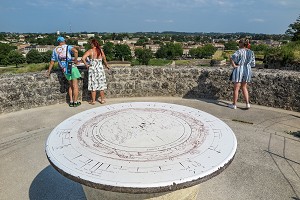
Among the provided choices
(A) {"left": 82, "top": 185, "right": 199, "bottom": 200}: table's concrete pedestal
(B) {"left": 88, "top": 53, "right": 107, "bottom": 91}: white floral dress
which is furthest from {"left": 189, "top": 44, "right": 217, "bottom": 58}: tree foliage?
(A) {"left": 82, "top": 185, "right": 199, "bottom": 200}: table's concrete pedestal

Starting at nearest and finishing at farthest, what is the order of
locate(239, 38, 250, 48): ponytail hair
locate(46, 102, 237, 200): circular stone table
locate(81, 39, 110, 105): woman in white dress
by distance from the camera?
locate(46, 102, 237, 200): circular stone table → locate(239, 38, 250, 48): ponytail hair → locate(81, 39, 110, 105): woman in white dress

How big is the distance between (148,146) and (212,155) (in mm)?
631

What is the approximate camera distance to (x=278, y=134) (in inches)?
209

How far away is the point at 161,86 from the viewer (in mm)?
7648

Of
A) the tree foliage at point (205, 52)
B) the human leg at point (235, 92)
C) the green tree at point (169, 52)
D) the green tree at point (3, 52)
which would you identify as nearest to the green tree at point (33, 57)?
the green tree at point (3, 52)

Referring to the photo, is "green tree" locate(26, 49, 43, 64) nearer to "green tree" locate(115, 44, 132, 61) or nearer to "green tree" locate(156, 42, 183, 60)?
"green tree" locate(115, 44, 132, 61)

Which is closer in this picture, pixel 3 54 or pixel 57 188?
pixel 57 188

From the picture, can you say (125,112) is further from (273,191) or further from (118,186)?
(273,191)

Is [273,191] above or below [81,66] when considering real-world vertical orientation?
below

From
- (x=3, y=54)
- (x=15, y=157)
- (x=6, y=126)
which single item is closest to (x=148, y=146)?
(x=15, y=157)

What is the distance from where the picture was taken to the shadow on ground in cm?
350

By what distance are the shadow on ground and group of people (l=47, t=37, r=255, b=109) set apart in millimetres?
3048

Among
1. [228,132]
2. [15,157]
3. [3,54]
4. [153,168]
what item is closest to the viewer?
[153,168]

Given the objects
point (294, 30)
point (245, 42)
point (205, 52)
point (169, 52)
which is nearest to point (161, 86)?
point (245, 42)
